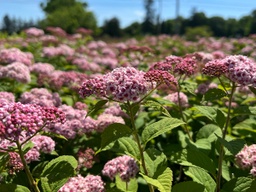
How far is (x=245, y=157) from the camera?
3375 mm

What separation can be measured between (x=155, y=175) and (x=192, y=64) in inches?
59.3

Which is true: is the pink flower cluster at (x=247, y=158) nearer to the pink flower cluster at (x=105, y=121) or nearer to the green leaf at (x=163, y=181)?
the green leaf at (x=163, y=181)

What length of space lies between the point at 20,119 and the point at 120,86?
29.5 inches

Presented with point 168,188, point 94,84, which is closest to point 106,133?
point 94,84

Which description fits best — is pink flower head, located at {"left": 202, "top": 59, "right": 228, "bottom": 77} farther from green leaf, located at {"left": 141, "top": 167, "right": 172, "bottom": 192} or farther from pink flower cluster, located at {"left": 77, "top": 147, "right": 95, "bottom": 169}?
pink flower cluster, located at {"left": 77, "top": 147, "right": 95, "bottom": 169}

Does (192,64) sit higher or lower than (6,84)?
higher

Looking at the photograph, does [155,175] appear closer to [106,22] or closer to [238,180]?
[238,180]

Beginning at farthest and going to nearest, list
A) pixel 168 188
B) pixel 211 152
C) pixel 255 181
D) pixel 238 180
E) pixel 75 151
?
1. pixel 75 151
2. pixel 211 152
3. pixel 238 180
4. pixel 255 181
5. pixel 168 188

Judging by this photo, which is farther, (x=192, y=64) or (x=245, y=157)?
(x=192, y=64)

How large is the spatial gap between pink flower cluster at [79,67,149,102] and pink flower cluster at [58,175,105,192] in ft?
2.52

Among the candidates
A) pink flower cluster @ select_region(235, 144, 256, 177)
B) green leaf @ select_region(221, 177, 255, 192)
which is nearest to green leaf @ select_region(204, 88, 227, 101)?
pink flower cluster @ select_region(235, 144, 256, 177)

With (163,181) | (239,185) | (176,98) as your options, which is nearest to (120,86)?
(163,181)

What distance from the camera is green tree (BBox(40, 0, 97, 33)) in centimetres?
3709

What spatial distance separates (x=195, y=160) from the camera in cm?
317
